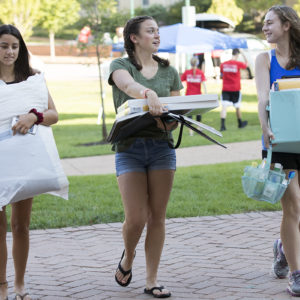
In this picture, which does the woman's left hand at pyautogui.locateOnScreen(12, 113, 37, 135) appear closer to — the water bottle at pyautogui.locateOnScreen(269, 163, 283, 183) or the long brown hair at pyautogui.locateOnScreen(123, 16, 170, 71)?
the long brown hair at pyautogui.locateOnScreen(123, 16, 170, 71)

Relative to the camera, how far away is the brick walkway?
16.2ft

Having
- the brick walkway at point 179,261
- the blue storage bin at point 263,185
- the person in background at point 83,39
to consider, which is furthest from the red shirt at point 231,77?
the blue storage bin at point 263,185

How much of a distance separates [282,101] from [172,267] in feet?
5.68

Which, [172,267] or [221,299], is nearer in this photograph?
[221,299]

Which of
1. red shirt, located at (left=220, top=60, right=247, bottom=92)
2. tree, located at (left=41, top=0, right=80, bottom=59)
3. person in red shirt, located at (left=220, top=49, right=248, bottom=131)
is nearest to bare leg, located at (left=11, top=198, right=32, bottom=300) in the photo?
person in red shirt, located at (left=220, top=49, right=248, bottom=131)

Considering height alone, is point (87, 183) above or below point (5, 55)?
below

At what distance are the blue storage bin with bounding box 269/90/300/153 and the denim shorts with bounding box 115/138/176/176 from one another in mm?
722

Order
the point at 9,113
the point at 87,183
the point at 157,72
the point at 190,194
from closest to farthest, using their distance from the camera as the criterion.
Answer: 1. the point at 9,113
2. the point at 157,72
3. the point at 190,194
4. the point at 87,183

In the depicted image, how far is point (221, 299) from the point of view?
4688 mm

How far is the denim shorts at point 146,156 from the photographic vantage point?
15.4ft

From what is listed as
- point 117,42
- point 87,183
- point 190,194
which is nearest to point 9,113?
point 190,194

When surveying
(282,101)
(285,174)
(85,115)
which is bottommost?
(85,115)

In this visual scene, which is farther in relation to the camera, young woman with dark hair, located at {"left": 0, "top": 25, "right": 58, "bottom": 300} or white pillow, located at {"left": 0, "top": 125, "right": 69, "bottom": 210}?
young woman with dark hair, located at {"left": 0, "top": 25, "right": 58, "bottom": 300}

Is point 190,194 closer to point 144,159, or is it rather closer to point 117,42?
point 144,159
